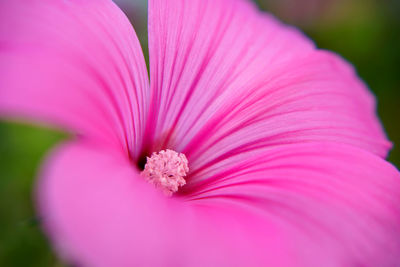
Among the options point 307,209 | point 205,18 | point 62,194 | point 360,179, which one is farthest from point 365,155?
point 62,194

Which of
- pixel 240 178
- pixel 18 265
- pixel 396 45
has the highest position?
pixel 240 178

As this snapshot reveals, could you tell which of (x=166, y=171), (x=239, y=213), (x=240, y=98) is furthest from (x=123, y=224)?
(x=240, y=98)

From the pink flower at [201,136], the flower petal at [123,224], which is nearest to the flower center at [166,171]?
the pink flower at [201,136]

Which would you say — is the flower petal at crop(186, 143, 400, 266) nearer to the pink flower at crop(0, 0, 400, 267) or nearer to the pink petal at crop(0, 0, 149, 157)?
the pink flower at crop(0, 0, 400, 267)

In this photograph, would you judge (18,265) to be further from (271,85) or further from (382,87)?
(382,87)

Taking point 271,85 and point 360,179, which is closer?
point 360,179

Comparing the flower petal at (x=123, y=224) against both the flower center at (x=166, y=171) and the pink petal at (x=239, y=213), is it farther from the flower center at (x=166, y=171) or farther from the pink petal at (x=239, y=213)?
the flower center at (x=166, y=171)
